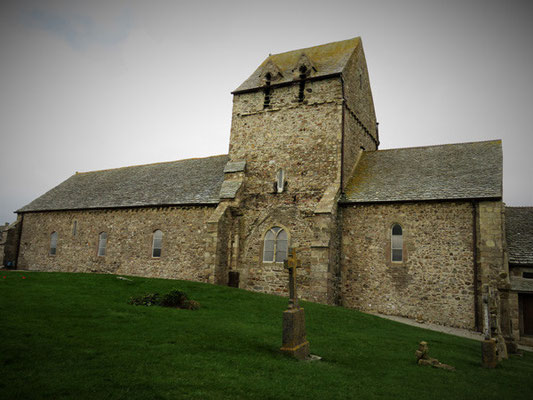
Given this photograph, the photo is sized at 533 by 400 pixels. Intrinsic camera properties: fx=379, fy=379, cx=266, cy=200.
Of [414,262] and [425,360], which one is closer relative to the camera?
[425,360]

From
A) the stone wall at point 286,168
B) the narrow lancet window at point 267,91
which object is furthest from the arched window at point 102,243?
the narrow lancet window at point 267,91

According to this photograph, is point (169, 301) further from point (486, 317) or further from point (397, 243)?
point (397, 243)

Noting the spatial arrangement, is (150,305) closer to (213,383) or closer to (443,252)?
(213,383)

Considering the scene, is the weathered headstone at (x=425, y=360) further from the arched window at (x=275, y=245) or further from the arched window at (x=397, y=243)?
the arched window at (x=275, y=245)

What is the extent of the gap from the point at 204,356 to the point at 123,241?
21541mm

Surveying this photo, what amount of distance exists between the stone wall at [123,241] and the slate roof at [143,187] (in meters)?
0.78

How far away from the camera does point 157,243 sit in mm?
26844

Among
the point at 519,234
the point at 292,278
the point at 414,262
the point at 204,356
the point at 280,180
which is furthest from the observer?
the point at 280,180

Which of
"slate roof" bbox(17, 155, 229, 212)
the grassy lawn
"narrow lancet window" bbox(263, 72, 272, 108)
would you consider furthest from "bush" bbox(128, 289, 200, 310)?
"narrow lancet window" bbox(263, 72, 272, 108)

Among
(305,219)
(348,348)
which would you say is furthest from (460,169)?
(348,348)

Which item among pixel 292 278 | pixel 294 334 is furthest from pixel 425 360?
pixel 292 278

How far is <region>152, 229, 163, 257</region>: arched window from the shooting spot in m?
26.7

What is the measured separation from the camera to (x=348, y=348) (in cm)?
1128

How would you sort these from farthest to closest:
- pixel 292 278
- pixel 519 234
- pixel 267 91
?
1. pixel 267 91
2. pixel 519 234
3. pixel 292 278
